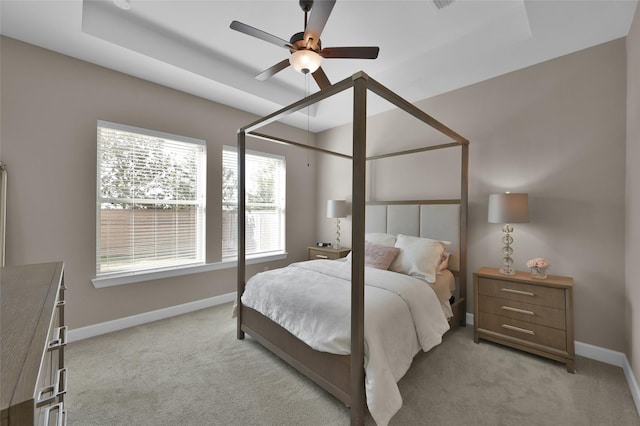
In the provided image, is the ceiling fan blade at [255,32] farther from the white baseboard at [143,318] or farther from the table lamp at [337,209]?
the white baseboard at [143,318]

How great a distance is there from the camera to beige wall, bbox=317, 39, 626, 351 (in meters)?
2.36

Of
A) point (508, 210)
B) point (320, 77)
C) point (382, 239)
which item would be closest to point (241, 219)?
point (320, 77)

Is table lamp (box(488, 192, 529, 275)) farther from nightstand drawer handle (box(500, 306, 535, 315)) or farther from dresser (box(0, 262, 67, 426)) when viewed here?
dresser (box(0, 262, 67, 426))

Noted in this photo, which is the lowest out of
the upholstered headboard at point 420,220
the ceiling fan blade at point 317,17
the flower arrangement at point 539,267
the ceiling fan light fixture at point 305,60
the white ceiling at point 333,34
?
the flower arrangement at point 539,267

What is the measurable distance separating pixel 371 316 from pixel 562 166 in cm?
247

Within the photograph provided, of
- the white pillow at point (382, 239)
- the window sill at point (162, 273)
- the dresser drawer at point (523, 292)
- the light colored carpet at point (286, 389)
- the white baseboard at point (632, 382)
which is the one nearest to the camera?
the light colored carpet at point (286, 389)

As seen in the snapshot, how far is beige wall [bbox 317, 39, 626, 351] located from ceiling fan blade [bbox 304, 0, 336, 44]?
2217mm

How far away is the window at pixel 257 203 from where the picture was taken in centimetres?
387

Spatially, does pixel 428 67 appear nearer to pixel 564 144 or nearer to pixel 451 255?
pixel 564 144

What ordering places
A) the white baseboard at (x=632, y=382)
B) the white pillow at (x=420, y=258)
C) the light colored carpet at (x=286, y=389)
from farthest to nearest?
1. the white pillow at (x=420, y=258)
2. the white baseboard at (x=632, y=382)
3. the light colored carpet at (x=286, y=389)

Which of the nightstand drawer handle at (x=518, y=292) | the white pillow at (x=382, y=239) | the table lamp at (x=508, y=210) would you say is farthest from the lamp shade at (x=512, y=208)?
the white pillow at (x=382, y=239)

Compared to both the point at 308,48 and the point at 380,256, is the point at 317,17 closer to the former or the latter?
the point at 308,48

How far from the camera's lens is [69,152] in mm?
2650

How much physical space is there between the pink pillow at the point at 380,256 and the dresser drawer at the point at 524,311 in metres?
0.94
